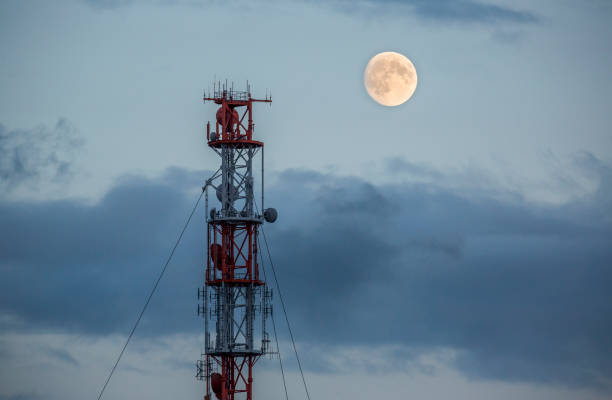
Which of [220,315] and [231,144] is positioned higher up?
[231,144]

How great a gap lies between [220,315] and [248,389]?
7337 mm

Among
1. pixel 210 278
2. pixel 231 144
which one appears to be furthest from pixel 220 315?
pixel 231 144

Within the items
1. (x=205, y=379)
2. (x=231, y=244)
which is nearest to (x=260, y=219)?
(x=231, y=244)

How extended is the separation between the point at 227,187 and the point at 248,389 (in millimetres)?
18932

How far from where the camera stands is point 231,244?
188625 millimetres

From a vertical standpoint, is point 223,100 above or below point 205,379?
above

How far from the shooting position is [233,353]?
18712 centimetres

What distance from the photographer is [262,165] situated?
189875mm

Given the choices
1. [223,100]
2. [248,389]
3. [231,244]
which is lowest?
[248,389]

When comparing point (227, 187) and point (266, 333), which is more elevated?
point (227, 187)

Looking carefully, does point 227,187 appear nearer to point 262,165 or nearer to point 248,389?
point 262,165

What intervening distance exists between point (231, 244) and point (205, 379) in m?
Answer: 12.8

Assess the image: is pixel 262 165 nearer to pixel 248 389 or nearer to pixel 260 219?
pixel 260 219

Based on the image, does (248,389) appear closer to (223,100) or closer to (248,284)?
(248,284)
